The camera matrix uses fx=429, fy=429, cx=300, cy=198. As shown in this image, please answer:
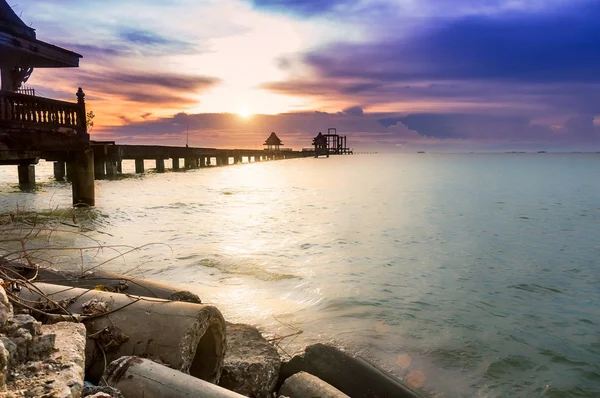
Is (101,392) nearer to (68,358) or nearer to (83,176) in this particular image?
(68,358)

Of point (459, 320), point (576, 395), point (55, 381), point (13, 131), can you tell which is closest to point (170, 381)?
point (55, 381)

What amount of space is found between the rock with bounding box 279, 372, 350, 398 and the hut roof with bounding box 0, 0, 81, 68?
1904cm

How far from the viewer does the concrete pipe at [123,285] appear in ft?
16.1

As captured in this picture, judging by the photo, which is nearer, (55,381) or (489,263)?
(55,381)

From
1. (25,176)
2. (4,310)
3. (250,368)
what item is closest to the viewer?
(4,310)

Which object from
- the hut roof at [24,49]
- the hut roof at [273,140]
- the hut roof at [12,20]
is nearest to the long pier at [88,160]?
the hut roof at [24,49]

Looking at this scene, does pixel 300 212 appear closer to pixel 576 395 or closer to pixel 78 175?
pixel 78 175

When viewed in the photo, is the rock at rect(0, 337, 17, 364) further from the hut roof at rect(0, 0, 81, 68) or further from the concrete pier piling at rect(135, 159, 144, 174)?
the concrete pier piling at rect(135, 159, 144, 174)

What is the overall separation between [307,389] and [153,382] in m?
1.30

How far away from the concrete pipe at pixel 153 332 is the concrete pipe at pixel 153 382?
0.34m

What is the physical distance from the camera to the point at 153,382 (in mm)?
2904

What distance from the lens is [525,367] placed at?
5645 mm

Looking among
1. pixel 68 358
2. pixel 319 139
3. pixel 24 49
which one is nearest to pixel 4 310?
pixel 68 358

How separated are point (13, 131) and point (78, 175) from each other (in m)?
3.25
